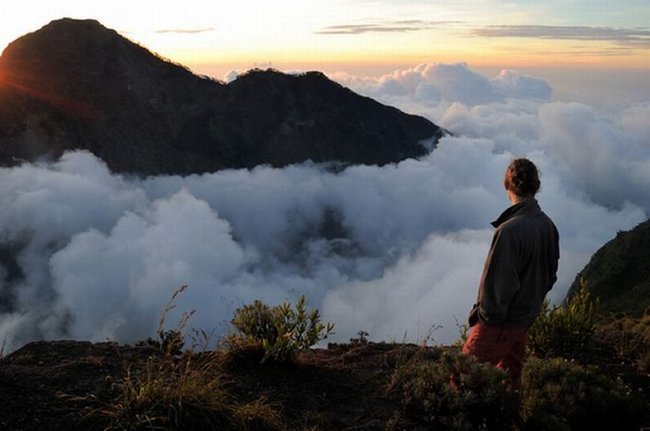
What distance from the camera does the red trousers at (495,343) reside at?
14.5 feet

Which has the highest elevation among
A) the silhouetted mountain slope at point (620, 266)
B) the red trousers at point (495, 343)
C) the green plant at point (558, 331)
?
the red trousers at point (495, 343)

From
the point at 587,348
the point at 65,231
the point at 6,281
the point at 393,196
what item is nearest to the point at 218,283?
the point at 65,231

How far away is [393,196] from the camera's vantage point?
19300 centimetres

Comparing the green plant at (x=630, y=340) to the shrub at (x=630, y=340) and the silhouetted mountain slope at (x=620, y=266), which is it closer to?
the shrub at (x=630, y=340)

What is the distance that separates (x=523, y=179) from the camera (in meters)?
4.33

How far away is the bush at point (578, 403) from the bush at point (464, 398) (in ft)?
0.69

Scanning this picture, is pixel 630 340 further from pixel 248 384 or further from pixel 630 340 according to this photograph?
pixel 248 384

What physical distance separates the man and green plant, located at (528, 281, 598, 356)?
2.22 m

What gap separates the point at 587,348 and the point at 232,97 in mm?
121235

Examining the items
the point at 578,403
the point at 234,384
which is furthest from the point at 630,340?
the point at 234,384

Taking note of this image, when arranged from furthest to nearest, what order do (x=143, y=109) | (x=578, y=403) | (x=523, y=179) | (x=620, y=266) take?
(x=143, y=109)
(x=620, y=266)
(x=578, y=403)
(x=523, y=179)

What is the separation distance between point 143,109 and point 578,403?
4401 inches

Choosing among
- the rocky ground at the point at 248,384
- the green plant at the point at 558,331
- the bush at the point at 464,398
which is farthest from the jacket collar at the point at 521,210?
the green plant at the point at 558,331

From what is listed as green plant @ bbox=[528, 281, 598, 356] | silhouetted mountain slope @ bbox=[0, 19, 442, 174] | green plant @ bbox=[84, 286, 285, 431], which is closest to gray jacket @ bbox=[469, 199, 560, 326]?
green plant @ bbox=[84, 286, 285, 431]
